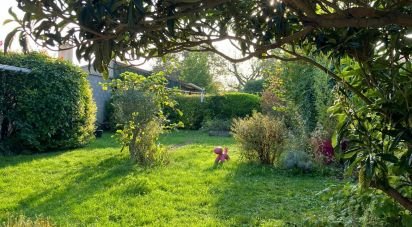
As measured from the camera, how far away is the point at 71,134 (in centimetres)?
1136

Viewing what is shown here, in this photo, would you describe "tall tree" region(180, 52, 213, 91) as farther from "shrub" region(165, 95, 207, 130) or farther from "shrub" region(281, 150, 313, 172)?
"shrub" region(281, 150, 313, 172)

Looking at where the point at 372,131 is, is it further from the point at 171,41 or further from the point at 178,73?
the point at 178,73

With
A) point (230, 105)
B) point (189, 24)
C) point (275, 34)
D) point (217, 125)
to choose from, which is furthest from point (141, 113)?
point (230, 105)

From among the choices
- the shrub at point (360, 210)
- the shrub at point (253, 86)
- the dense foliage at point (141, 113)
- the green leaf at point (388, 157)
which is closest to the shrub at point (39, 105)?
the dense foliage at point (141, 113)

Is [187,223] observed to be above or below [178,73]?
below

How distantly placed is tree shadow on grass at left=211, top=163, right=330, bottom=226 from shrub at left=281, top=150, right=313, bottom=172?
222 mm

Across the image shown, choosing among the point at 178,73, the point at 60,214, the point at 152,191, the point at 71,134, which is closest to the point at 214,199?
the point at 152,191

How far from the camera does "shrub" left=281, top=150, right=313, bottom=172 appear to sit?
26.2 ft

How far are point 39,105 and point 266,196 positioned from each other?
22.3ft

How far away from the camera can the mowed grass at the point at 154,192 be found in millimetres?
4906

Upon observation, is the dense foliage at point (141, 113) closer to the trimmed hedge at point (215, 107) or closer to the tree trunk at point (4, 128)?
the tree trunk at point (4, 128)

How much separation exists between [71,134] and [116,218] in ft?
23.1

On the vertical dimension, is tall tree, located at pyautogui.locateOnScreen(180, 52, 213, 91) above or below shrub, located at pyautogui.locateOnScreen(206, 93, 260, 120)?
above

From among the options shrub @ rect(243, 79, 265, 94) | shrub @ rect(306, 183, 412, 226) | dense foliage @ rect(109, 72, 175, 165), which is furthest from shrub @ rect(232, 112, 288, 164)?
shrub @ rect(243, 79, 265, 94)
